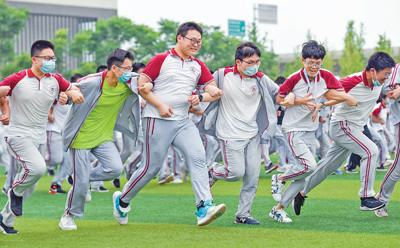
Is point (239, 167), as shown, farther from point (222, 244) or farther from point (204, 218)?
point (222, 244)

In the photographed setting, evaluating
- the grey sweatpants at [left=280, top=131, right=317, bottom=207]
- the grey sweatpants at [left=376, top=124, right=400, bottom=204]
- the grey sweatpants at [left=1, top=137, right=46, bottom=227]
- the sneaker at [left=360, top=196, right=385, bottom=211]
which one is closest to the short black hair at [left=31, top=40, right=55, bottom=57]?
the grey sweatpants at [left=1, top=137, right=46, bottom=227]

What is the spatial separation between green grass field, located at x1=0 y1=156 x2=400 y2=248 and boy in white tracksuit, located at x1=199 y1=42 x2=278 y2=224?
58 centimetres

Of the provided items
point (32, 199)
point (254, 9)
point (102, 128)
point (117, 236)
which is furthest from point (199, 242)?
point (254, 9)

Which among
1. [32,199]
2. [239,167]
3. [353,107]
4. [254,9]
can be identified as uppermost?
[254,9]

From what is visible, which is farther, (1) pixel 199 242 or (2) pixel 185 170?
(2) pixel 185 170

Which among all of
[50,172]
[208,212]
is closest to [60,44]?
[50,172]

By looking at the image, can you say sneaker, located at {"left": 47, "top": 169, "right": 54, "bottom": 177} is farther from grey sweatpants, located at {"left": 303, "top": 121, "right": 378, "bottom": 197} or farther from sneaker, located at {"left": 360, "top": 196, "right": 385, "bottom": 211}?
sneaker, located at {"left": 360, "top": 196, "right": 385, "bottom": 211}

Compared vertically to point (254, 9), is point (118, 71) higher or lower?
lower

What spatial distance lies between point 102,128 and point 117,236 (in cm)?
152

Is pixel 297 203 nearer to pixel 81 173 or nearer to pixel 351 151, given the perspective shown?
pixel 351 151

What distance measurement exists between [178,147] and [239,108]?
915 millimetres

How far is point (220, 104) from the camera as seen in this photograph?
7.81m

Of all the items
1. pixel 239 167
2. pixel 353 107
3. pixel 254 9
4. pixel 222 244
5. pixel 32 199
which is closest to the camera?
pixel 222 244

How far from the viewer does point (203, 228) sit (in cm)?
727
